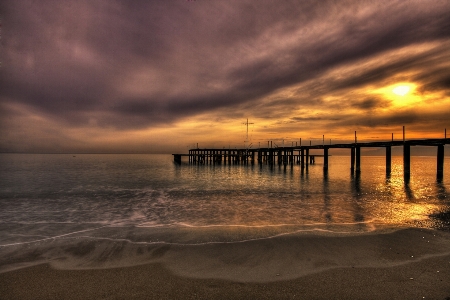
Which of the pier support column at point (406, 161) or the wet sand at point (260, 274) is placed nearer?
the wet sand at point (260, 274)

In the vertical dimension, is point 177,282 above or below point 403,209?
above

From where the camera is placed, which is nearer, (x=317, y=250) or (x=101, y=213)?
(x=317, y=250)

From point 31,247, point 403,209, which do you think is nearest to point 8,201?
point 31,247

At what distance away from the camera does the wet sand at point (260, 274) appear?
12.3 feet

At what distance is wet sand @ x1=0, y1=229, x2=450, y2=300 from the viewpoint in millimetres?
3746

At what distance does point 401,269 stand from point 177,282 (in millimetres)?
4097

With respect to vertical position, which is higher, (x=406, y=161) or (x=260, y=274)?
(x=406, y=161)

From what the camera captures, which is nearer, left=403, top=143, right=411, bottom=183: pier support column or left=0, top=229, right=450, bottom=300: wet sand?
left=0, top=229, right=450, bottom=300: wet sand

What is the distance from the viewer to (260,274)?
439 centimetres

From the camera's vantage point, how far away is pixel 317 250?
5.66 metres

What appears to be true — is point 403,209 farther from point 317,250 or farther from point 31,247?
point 31,247

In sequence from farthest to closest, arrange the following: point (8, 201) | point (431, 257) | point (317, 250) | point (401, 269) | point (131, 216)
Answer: point (8, 201) → point (131, 216) → point (317, 250) → point (431, 257) → point (401, 269)

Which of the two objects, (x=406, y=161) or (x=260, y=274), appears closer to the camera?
(x=260, y=274)

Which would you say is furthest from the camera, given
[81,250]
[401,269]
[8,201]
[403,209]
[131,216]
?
[8,201]
